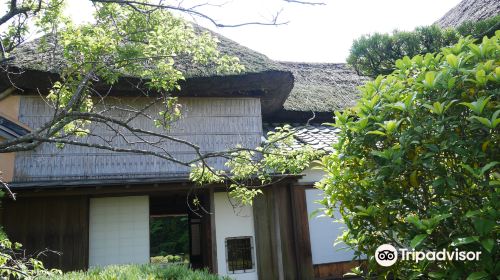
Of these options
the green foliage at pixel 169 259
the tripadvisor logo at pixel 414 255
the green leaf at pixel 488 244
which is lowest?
the green foliage at pixel 169 259

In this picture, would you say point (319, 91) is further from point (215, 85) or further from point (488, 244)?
point (488, 244)

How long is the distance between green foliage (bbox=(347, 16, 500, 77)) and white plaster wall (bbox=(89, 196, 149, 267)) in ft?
17.5

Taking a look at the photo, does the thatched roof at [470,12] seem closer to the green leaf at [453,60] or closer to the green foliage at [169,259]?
the green leaf at [453,60]

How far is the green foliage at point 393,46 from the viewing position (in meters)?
8.05

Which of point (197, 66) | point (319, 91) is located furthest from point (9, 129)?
point (319, 91)

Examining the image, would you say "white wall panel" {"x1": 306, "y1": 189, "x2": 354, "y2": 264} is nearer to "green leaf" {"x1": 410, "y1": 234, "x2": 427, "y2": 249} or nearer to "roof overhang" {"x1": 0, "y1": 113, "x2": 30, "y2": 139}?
"roof overhang" {"x1": 0, "y1": 113, "x2": 30, "y2": 139}

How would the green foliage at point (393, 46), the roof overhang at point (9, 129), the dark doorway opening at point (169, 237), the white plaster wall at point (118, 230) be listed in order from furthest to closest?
1. the dark doorway opening at point (169, 237)
2. the green foliage at point (393, 46)
3. the white plaster wall at point (118, 230)
4. the roof overhang at point (9, 129)

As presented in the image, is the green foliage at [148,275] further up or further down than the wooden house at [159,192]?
further down

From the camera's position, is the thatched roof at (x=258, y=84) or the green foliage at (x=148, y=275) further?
the thatched roof at (x=258, y=84)

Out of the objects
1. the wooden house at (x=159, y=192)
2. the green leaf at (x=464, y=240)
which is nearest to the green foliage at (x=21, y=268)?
the green leaf at (x=464, y=240)

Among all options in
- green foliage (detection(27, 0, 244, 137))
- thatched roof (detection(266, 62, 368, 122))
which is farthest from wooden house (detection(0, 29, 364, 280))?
green foliage (detection(27, 0, 244, 137))

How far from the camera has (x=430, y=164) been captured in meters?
2.12

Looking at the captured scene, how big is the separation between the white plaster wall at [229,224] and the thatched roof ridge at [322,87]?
2896mm

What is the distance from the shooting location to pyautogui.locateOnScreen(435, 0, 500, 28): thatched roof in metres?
9.01
